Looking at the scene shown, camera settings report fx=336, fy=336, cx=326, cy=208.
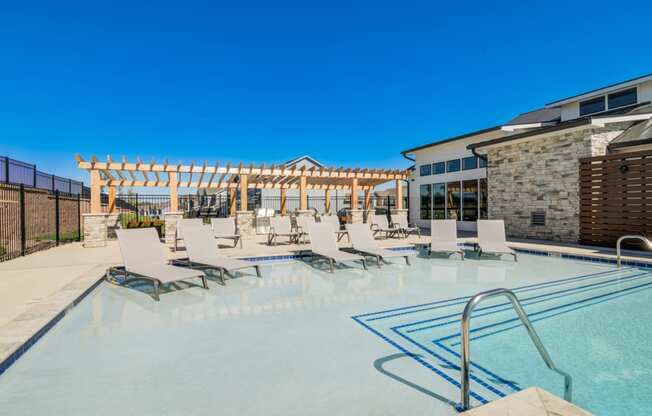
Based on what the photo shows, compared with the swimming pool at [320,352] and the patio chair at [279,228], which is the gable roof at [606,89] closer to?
the swimming pool at [320,352]

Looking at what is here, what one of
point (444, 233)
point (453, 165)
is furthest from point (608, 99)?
point (444, 233)

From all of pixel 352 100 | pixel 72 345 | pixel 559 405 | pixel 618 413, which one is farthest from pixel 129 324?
pixel 352 100

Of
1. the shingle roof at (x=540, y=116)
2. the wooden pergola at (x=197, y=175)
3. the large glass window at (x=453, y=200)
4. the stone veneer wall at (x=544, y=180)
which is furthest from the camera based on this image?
the large glass window at (x=453, y=200)

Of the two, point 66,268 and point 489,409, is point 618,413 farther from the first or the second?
point 66,268

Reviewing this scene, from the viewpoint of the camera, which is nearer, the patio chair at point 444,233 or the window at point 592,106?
the patio chair at point 444,233

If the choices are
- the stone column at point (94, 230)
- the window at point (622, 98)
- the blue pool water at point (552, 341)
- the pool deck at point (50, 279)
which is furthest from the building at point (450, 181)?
the stone column at point (94, 230)

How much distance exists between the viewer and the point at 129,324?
431 centimetres

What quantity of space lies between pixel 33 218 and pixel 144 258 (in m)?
8.28

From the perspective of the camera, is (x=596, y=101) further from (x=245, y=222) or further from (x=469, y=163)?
(x=245, y=222)

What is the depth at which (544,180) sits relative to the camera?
1156 cm

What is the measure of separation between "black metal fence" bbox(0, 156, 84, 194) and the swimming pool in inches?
299

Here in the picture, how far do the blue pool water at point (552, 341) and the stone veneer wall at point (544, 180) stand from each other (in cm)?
576

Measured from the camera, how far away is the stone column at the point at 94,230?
1088 cm

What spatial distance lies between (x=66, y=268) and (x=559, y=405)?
8.51 metres
